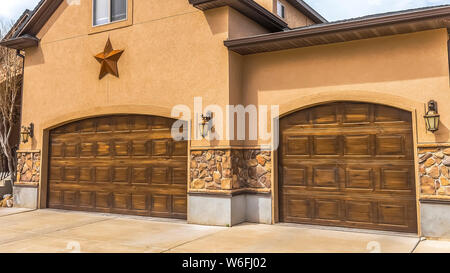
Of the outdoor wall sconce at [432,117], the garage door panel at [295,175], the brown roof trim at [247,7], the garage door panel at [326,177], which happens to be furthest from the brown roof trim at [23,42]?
the outdoor wall sconce at [432,117]

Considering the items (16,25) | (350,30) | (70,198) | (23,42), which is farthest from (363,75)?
(16,25)

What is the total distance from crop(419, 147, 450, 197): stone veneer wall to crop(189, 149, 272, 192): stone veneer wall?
3.52 metres

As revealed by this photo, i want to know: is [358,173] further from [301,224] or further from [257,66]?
[257,66]

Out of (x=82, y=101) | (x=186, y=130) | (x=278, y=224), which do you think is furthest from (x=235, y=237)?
(x=82, y=101)

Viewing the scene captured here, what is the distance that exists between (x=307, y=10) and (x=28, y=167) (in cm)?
1225

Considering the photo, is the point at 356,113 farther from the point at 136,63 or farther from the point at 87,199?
the point at 87,199

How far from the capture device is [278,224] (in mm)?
9617

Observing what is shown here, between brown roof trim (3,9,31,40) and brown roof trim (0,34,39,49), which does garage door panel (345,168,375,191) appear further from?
brown roof trim (3,9,31,40)

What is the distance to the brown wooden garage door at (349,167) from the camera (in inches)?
334

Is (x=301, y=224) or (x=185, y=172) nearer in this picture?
(x=301, y=224)

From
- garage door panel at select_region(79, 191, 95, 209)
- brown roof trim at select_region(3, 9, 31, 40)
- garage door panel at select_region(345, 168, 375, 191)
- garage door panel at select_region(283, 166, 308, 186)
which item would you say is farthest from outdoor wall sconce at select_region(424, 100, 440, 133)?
brown roof trim at select_region(3, 9, 31, 40)

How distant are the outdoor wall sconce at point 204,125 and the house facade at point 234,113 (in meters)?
0.08
